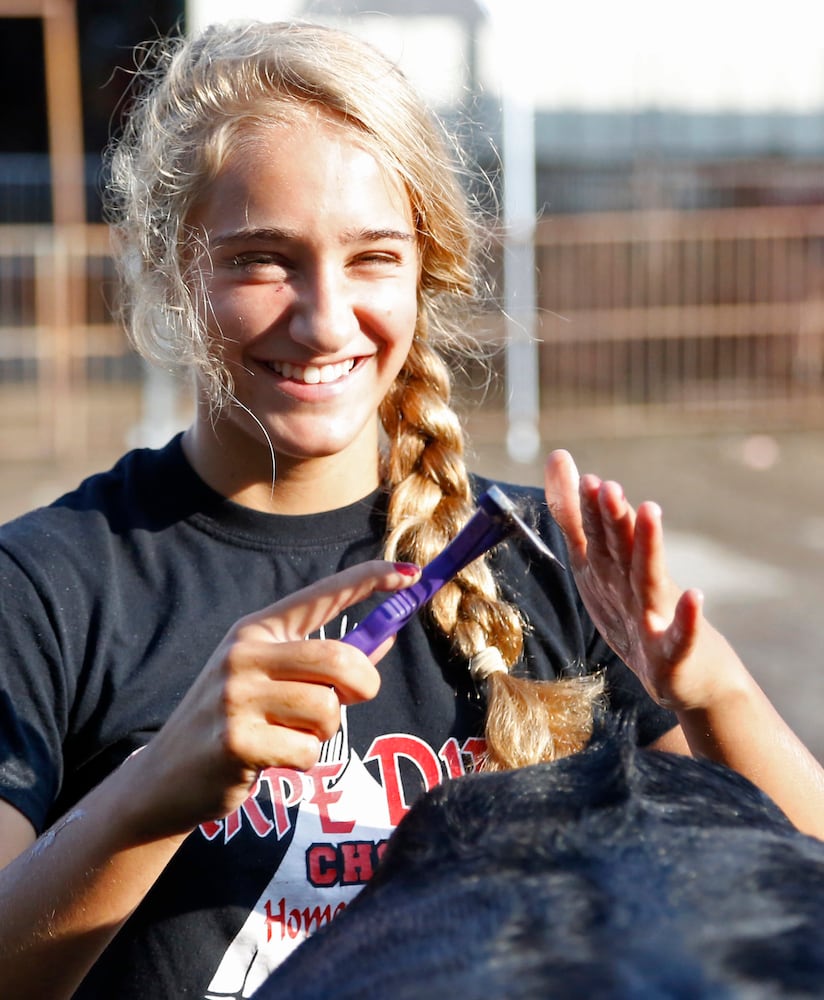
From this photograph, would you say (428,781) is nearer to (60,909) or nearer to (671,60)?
(60,909)

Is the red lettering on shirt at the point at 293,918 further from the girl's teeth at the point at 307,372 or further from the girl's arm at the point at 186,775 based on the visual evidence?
the girl's teeth at the point at 307,372

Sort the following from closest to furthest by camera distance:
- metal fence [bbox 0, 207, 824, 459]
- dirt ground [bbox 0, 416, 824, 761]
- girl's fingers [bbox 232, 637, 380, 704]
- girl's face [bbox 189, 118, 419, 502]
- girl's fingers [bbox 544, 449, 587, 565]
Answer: girl's fingers [bbox 232, 637, 380, 704] → girl's fingers [bbox 544, 449, 587, 565] → girl's face [bbox 189, 118, 419, 502] → dirt ground [bbox 0, 416, 824, 761] → metal fence [bbox 0, 207, 824, 459]

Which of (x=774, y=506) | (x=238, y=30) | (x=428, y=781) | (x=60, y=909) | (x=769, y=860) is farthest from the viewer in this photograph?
(x=774, y=506)

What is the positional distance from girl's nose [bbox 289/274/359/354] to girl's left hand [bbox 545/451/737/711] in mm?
358

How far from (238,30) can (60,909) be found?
1.42 m

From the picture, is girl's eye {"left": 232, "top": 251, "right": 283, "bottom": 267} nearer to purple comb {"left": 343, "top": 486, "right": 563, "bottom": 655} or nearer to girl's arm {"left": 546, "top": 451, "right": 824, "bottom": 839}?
girl's arm {"left": 546, "top": 451, "right": 824, "bottom": 839}

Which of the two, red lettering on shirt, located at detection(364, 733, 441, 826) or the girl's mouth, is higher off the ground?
the girl's mouth

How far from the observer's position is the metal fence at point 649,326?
1040 centimetres

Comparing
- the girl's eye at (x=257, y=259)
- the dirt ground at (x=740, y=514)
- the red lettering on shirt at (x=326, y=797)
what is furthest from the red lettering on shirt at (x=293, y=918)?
the dirt ground at (x=740, y=514)

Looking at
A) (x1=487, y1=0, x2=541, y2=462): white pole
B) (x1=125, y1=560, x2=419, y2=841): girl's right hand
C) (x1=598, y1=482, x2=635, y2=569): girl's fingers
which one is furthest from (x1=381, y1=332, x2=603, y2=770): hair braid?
(x1=487, y1=0, x2=541, y2=462): white pole

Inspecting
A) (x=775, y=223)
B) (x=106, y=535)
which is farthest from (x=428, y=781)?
(x=775, y=223)

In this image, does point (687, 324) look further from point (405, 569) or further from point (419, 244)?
point (405, 569)

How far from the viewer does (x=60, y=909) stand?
1.49m

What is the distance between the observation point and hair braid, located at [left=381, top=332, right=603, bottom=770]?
183 cm
